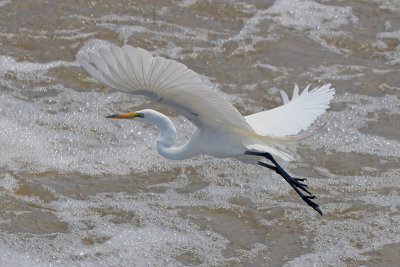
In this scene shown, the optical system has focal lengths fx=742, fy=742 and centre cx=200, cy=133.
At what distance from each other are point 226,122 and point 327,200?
132 cm

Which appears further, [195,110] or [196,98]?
[195,110]

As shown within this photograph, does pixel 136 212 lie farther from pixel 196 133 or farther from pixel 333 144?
pixel 333 144

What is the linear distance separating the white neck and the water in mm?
614

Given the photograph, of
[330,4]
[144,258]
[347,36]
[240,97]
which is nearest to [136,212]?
[144,258]

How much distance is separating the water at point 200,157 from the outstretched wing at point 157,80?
3.52 ft

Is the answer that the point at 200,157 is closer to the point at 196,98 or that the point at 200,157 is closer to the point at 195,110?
the point at 195,110

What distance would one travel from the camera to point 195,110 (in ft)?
11.3

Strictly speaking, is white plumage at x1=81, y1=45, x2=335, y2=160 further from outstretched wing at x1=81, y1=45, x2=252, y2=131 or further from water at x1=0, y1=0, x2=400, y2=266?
water at x1=0, y1=0, x2=400, y2=266

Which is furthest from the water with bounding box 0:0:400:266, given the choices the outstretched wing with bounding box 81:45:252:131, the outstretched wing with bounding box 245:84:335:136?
the outstretched wing with bounding box 81:45:252:131

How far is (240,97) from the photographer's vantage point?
569cm

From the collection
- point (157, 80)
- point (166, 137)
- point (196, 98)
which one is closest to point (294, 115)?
point (166, 137)

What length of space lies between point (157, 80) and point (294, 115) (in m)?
1.27

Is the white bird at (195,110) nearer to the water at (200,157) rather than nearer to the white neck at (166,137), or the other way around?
the white neck at (166,137)

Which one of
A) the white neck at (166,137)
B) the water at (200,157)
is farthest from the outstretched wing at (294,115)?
the water at (200,157)
